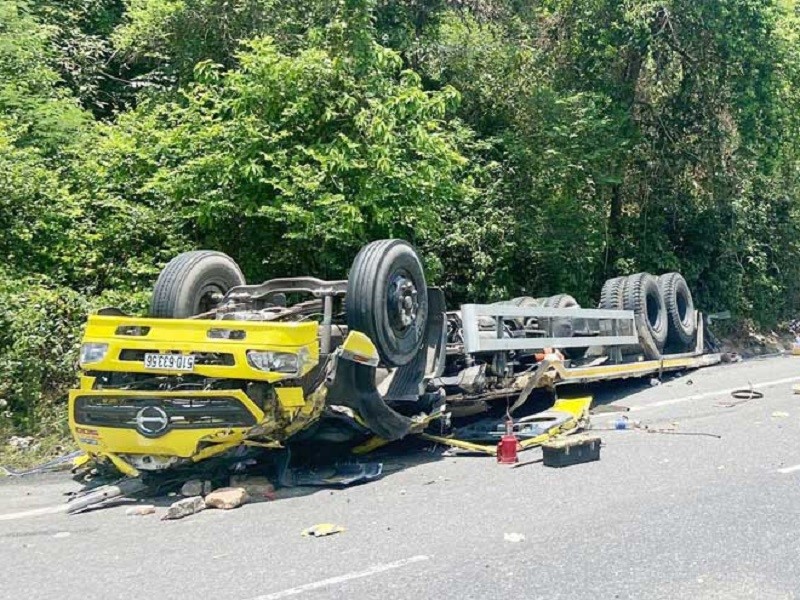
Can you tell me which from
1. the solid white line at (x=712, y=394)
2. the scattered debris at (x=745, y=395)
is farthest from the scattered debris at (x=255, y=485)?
the scattered debris at (x=745, y=395)

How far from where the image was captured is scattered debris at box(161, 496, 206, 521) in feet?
17.7

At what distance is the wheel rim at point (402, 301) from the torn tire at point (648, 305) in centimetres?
508

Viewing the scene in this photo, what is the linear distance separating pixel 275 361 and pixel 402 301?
137 centimetres

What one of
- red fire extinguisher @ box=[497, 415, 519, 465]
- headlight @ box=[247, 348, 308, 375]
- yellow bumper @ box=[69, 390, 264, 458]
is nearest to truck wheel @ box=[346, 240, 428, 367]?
headlight @ box=[247, 348, 308, 375]

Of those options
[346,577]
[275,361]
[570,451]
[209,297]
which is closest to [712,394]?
[570,451]

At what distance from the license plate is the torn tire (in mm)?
6868

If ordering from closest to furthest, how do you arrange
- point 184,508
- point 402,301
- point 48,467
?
point 184,508
point 402,301
point 48,467

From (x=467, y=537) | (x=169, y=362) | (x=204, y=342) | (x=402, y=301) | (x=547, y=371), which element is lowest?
(x=467, y=537)

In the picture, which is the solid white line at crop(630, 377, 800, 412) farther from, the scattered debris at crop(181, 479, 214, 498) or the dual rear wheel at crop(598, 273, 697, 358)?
the scattered debris at crop(181, 479, 214, 498)

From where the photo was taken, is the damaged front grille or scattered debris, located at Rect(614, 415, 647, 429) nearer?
the damaged front grille

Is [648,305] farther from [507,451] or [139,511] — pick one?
[139,511]

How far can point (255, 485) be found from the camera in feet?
19.9

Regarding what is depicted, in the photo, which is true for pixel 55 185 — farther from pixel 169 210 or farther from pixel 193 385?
pixel 193 385

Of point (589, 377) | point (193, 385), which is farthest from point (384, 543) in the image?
point (589, 377)
